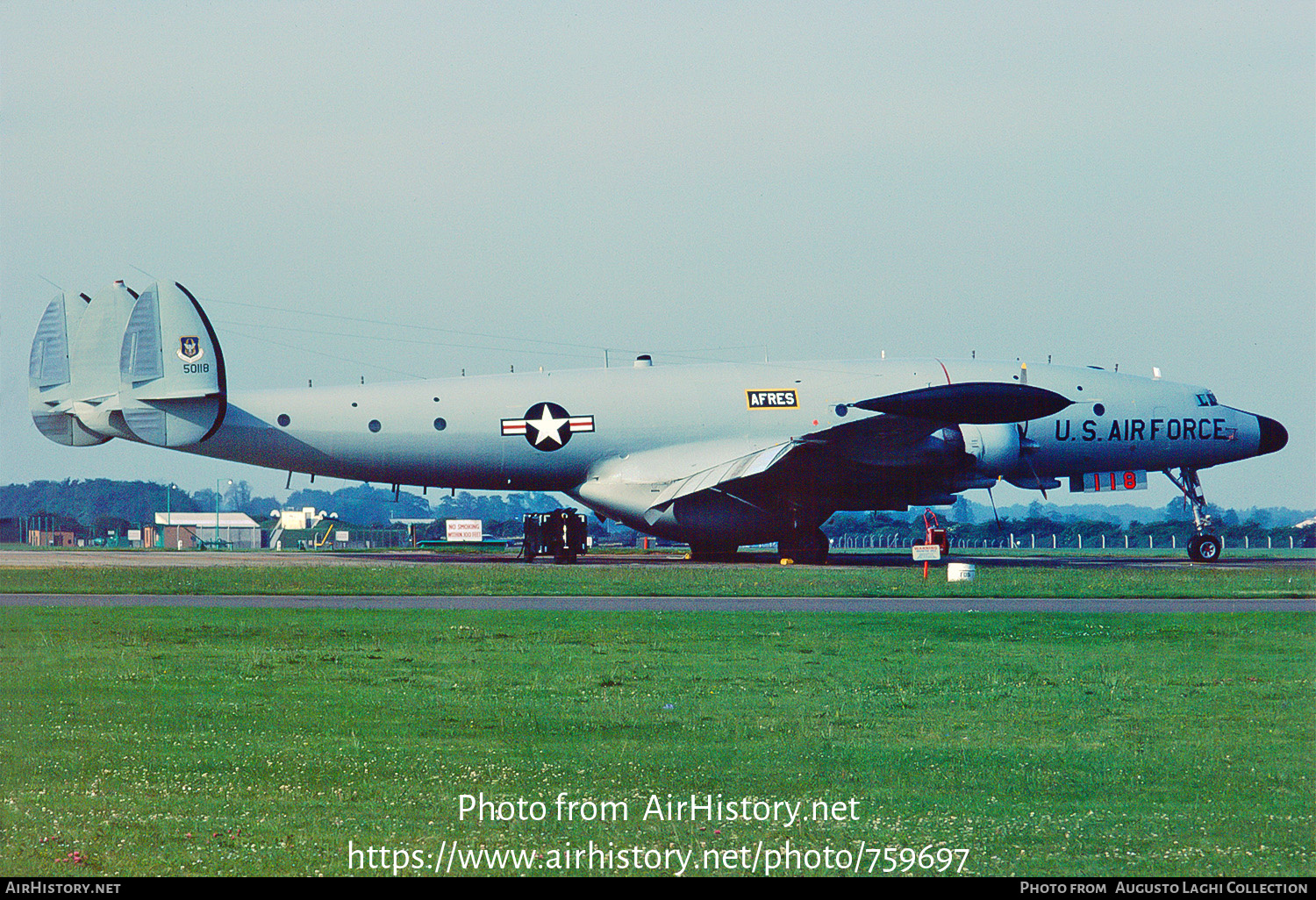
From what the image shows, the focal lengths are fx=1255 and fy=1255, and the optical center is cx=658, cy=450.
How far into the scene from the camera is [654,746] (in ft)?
32.5

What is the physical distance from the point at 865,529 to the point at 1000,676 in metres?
88.3

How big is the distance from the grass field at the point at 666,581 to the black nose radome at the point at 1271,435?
6.18 m

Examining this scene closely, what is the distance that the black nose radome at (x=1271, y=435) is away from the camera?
130ft

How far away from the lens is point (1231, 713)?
11.4 meters

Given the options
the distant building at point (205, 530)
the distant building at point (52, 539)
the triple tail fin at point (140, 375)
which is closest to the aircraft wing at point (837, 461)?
the triple tail fin at point (140, 375)

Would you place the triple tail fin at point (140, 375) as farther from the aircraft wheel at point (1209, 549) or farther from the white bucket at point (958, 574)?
the aircraft wheel at point (1209, 549)

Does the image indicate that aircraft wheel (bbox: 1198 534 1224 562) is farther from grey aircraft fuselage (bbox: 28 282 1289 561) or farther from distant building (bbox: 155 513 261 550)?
distant building (bbox: 155 513 261 550)

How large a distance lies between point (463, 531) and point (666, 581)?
135ft

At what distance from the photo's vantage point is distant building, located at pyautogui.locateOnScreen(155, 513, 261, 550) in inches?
3527

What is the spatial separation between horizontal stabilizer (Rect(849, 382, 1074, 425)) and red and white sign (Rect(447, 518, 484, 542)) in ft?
125

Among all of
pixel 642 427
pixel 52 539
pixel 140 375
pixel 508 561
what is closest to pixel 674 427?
pixel 642 427

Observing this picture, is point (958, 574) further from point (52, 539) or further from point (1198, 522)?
point (52, 539)
